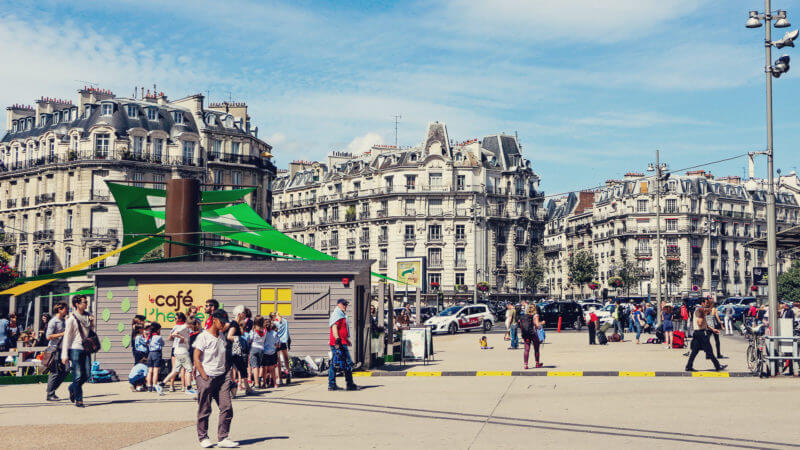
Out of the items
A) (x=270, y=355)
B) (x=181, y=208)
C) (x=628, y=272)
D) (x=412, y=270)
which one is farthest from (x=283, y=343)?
(x=628, y=272)

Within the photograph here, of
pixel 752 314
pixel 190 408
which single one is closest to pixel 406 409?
pixel 190 408

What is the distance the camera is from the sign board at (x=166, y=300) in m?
18.5

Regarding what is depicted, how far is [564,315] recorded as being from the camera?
141 ft

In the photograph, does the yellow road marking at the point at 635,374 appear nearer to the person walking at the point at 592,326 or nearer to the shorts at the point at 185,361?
the shorts at the point at 185,361

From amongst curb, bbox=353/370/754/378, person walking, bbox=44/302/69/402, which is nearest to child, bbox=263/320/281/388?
curb, bbox=353/370/754/378

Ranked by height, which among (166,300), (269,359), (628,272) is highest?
(628,272)

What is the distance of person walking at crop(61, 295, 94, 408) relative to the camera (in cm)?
1341

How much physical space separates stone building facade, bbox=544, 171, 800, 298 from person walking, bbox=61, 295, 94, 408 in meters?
85.3

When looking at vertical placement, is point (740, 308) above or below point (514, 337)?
above

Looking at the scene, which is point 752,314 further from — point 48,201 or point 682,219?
point 682,219

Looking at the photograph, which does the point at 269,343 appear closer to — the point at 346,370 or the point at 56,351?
the point at 346,370

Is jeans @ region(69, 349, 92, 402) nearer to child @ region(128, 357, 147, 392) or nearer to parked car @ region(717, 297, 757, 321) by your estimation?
child @ region(128, 357, 147, 392)

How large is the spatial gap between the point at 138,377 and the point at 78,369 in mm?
2613

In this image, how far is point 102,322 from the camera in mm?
18625
